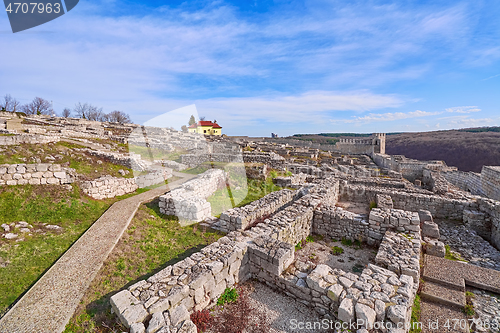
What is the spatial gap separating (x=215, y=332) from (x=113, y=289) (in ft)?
9.99

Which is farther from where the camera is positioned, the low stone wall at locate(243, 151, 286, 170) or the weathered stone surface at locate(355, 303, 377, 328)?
the low stone wall at locate(243, 151, 286, 170)

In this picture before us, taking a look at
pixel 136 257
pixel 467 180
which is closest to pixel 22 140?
pixel 136 257

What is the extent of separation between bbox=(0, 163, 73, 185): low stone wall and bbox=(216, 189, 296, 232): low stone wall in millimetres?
8397

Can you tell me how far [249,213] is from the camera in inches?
383

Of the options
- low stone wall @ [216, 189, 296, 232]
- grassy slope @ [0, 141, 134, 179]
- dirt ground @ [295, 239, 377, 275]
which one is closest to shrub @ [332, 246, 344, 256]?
dirt ground @ [295, 239, 377, 275]

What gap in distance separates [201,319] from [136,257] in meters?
3.46

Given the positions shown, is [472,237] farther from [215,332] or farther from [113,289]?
[113,289]

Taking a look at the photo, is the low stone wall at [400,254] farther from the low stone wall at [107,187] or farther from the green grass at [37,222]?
the low stone wall at [107,187]

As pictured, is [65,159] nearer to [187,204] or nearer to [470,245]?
[187,204]

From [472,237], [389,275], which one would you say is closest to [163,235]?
[389,275]

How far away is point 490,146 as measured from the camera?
57.6 m

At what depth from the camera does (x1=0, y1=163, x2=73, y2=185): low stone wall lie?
9648 millimetres

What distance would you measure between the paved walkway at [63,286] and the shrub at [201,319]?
2721 millimetres

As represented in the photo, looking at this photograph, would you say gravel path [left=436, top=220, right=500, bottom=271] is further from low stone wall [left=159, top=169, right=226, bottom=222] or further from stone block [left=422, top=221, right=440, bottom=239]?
low stone wall [left=159, top=169, right=226, bottom=222]
